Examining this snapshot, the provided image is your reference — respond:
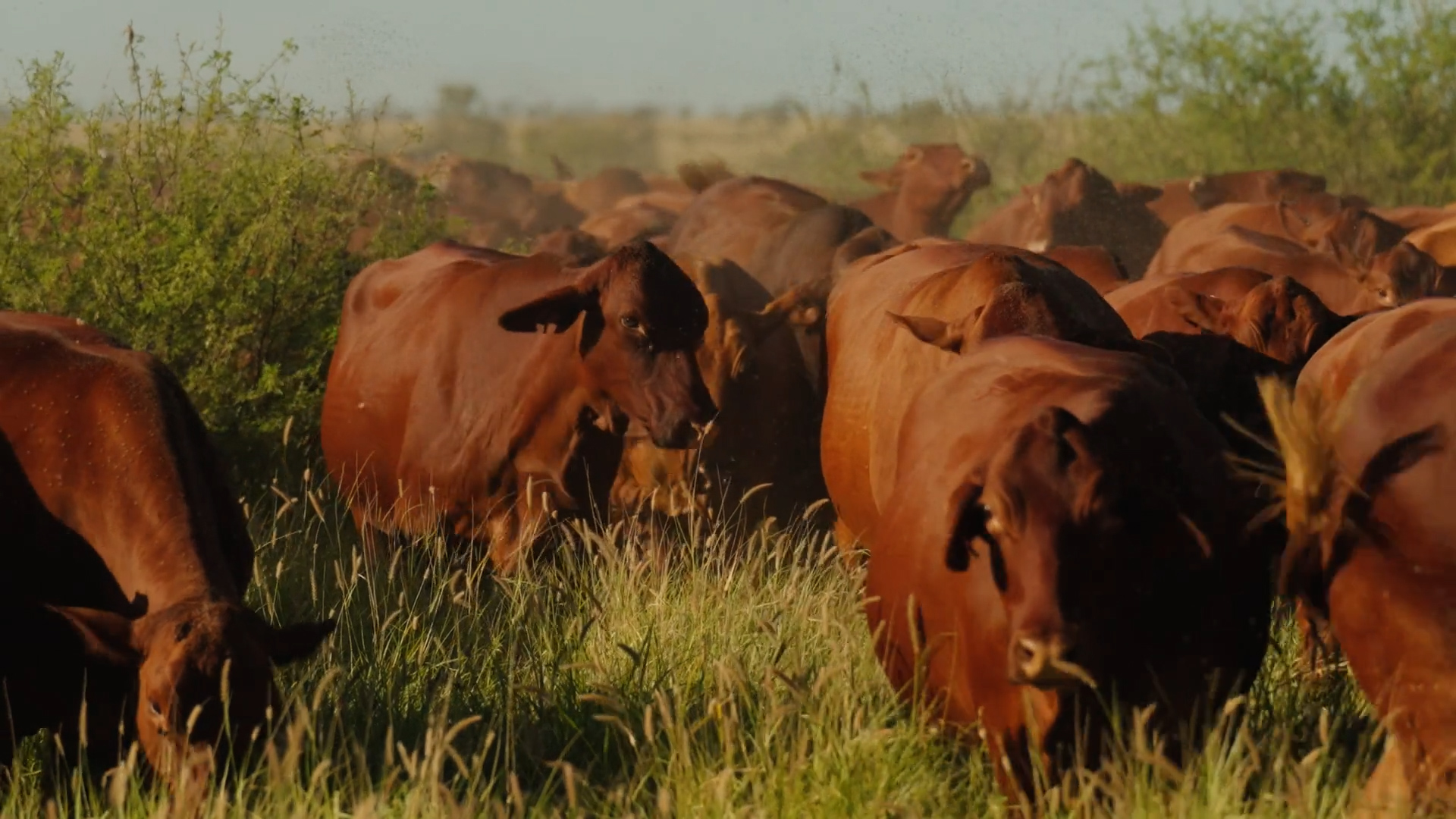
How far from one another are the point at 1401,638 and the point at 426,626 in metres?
3.41

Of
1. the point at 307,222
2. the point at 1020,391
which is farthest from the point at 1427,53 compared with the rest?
the point at 1020,391

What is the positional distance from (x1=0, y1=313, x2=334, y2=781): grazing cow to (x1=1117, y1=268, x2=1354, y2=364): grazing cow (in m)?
4.07

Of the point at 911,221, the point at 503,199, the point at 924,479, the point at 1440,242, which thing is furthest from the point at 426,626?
the point at 503,199

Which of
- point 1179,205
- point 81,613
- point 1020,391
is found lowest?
point 1179,205

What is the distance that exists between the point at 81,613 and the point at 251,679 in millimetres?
456

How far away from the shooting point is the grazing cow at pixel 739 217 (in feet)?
48.1

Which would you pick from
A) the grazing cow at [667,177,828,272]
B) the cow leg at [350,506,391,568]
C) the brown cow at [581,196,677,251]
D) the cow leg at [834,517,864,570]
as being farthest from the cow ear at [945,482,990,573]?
the brown cow at [581,196,677,251]

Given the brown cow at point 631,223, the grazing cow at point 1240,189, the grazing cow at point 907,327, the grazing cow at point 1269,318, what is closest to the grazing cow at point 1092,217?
the grazing cow at point 1240,189

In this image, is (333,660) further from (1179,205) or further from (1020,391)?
(1179,205)

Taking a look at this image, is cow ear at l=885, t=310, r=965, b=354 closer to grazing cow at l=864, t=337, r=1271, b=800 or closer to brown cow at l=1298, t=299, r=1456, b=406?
brown cow at l=1298, t=299, r=1456, b=406

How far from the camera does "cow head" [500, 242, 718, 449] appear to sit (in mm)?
8414

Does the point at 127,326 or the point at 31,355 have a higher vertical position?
the point at 31,355

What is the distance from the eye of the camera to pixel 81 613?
5.30 m

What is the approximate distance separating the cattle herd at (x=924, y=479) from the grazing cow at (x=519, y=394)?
15 millimetres
